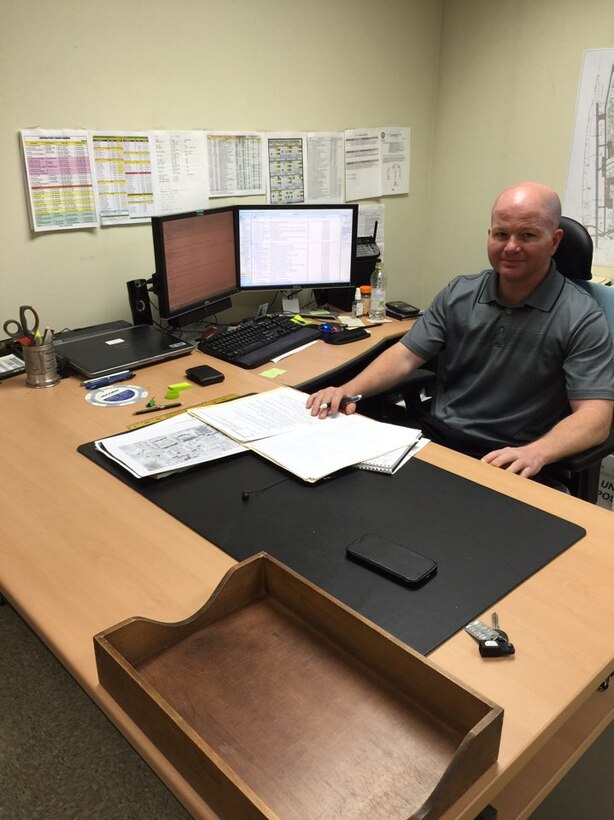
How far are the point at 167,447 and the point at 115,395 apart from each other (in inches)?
16.9

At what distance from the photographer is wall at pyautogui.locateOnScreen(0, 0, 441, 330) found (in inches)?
79.0

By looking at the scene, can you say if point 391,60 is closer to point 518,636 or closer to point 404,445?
point 404,445

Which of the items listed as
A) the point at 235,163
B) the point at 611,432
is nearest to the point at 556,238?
the point at 611,432

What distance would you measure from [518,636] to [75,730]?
1.37 metres

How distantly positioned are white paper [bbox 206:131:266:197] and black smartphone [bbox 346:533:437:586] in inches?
71.7

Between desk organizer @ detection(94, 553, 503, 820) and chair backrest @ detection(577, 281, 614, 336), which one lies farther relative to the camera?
chair backrest @ detection(577, 281, 614, 336)

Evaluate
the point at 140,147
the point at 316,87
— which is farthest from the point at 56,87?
the point at 316,87

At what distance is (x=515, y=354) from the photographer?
1894 mm

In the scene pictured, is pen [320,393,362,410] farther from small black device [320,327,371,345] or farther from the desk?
small black device [320,327,371,345]

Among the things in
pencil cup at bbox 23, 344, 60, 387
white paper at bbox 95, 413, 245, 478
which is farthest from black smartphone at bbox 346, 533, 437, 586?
pencil cup at bbox 23, 344, 60, 387

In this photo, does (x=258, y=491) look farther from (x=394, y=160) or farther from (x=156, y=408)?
(x=394, y=160)

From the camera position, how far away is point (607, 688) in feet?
3.80

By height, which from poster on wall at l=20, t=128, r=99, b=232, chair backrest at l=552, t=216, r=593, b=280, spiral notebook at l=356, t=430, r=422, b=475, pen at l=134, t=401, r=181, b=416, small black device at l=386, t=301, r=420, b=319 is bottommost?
spiral notebook at l=356, t=430, r=422, b=475

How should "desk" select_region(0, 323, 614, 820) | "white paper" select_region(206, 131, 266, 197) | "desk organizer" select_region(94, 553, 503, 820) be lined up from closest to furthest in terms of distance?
1. "desk organizer" select_region(94, 553, 503, 820)
2. "desk" select_region(0, 323, 614, 820)
3. "white paper" select_region(206, 131, 266, 197)
